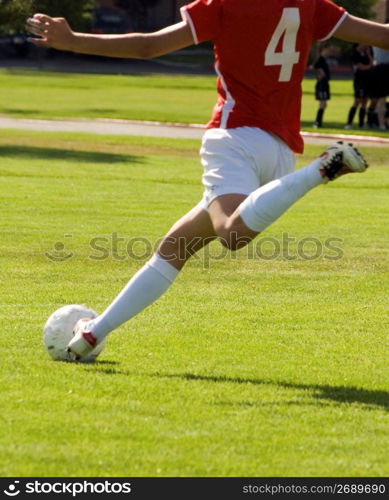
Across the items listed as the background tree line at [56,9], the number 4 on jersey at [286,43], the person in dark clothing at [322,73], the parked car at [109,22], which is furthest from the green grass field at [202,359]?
the parked car at [109,22]

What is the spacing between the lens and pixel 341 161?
6180mm

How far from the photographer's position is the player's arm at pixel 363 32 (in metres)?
6.89

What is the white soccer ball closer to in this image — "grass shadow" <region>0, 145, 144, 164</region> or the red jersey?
→ the red jersey

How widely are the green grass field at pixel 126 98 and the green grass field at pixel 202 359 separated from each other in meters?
17.4

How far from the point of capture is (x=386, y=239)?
13.3 meters

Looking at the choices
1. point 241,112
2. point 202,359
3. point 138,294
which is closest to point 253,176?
point 241,112

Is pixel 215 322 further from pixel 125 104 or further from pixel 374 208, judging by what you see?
pixel 125 104

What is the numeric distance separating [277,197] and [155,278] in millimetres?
985

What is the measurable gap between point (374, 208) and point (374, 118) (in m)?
16.3

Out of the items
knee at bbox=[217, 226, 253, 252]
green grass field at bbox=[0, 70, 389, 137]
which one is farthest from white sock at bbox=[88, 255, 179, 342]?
green grass field at bbox=[0, 70, 389, 137]

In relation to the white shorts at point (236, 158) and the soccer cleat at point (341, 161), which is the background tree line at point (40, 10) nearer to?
the white shorts at point (236, 158)

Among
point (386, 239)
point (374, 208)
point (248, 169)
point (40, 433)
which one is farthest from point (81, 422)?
point (374, 208)

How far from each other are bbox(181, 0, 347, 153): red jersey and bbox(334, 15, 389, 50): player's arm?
0.05 m

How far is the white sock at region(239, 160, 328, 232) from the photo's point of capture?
20.8ft
